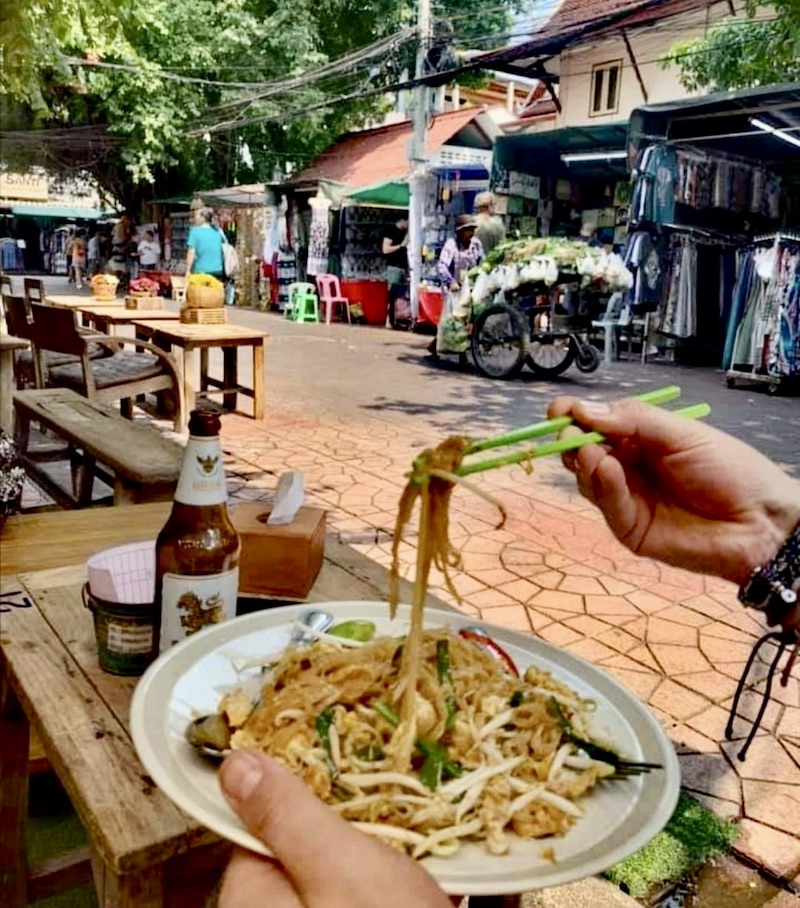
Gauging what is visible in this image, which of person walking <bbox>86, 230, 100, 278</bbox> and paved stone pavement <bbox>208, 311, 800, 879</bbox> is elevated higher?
person walking <bbox>86, 230, 100, 278</bbox>

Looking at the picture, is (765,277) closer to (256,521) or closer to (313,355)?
(313,355)

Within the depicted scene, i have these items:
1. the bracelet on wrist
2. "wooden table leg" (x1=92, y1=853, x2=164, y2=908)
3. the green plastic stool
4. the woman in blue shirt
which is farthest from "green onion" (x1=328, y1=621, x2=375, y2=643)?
the green plastic stool

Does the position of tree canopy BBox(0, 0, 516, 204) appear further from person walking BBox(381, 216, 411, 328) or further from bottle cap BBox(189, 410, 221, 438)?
bottle cap BBox(189, 410, 221, 438)

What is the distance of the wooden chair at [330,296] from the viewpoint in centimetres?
1627

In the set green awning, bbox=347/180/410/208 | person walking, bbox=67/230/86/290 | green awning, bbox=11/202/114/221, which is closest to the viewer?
green awning, bbox=347/180/410/208

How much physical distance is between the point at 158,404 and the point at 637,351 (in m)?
8.22

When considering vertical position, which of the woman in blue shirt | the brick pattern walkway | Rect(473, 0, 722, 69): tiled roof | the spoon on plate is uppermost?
Rect(473, 0, 722, 69): tiled roof

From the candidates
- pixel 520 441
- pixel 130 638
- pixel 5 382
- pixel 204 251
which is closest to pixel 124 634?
pixel 130 638

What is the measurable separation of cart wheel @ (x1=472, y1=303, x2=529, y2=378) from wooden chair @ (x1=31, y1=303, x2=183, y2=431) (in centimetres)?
432

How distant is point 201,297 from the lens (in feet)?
22.5

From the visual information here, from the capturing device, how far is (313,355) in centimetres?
1119

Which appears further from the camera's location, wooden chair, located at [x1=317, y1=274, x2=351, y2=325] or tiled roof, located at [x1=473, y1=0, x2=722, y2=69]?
wooden chair, located at [x1=317, y1=274, x2=351, y2=325]

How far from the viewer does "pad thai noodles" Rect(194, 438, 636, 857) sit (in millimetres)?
946

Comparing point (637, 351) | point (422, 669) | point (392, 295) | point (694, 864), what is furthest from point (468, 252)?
point (422, 669)
